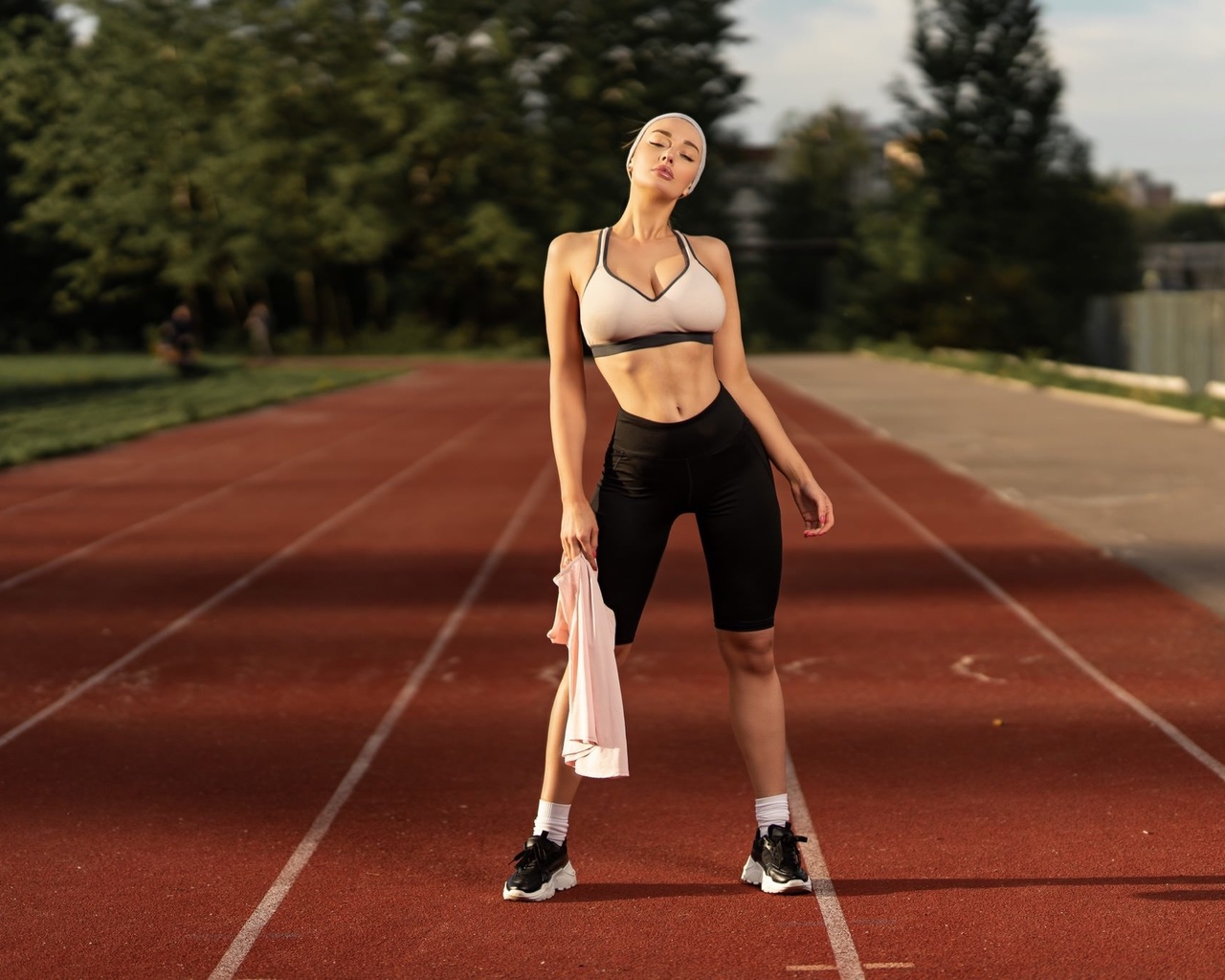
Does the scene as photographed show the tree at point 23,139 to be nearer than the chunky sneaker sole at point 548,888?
No

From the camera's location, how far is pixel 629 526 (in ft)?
14.0

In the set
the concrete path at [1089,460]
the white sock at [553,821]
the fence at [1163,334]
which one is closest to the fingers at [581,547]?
the white sock at [553,821]

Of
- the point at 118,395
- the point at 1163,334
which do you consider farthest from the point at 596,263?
the point at 118,395

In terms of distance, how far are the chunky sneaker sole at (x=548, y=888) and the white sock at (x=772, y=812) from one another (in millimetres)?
512

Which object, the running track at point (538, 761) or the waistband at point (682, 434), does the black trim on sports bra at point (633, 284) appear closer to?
the waistband at point (682, 434)

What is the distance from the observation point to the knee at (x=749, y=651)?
14.2 ft

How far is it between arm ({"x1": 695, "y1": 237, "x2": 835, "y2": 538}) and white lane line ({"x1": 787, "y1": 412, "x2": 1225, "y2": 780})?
2115 mm

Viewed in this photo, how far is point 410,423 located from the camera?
80.5 ft

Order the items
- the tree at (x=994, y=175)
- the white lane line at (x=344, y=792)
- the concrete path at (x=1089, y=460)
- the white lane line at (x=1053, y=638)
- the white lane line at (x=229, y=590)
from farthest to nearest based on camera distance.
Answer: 1. the tree at (x=994, y=175)
2. the concrete path at (x=1089, y=460)
3. the white lane line at (x=229, y=590)
4. the white lane line at (x=1053, y=638)
5. the white lane line at (x=344, y=792)

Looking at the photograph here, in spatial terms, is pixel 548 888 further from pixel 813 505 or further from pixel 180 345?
pixel 180 345

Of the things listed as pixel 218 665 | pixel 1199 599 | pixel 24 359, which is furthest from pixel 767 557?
pixel 24 359

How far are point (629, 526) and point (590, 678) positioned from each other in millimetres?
392

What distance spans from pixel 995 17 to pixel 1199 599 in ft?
173

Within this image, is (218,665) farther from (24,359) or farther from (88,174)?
(88,174)
